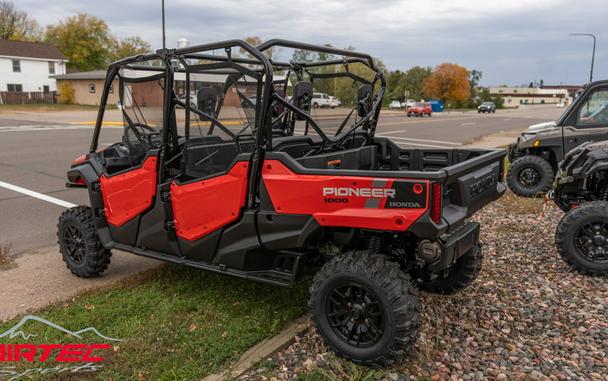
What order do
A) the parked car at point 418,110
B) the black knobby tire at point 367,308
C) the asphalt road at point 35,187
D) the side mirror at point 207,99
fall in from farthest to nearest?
1. the parked car at point 418,110
2. the asphalt road at point 35,187
3. the side mirror at point 207,99
4. the black knobby tire at point 367,308

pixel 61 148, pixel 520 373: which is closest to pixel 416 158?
pixel 520 373

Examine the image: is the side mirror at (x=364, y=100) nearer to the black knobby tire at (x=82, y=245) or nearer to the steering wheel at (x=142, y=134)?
the steering wheel at (x=142, y=134)

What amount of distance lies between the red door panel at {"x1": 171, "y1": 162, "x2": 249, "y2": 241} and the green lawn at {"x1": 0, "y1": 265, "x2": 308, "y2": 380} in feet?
2.14


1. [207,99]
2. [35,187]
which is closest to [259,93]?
[207,99]

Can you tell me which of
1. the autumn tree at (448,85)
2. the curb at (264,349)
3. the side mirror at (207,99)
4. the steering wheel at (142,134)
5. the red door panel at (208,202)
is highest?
the autumn tree at (448,85)

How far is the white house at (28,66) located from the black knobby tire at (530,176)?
183 feet

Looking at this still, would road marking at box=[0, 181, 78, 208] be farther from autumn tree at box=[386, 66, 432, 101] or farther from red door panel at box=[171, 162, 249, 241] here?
autumn tree at box=[386, 66, 432, 101]

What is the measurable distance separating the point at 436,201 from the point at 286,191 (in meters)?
1.08

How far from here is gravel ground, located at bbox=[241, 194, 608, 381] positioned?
352cm

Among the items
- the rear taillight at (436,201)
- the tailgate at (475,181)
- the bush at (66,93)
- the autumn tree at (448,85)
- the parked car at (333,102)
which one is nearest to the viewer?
the rear taillight at (436,201)

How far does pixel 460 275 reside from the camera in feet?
14.9

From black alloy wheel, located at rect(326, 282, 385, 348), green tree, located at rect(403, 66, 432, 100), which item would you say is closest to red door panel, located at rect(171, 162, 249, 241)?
black alloy wheel, located at rect(326, 282, 385, 348)

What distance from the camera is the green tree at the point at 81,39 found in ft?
225

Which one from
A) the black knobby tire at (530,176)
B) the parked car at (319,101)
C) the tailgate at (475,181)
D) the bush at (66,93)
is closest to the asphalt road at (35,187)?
the parked car at (319,101)
